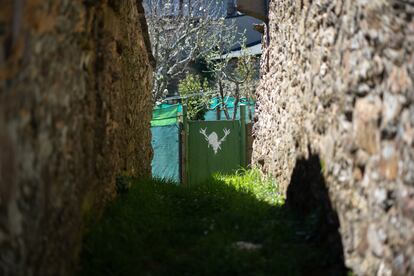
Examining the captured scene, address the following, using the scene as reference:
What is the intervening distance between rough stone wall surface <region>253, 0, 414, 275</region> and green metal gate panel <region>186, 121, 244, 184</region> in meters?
6.12

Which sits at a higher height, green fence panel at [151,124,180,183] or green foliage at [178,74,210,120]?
green foliage at [178,74,210,120]

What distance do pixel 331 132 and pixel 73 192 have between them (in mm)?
1758

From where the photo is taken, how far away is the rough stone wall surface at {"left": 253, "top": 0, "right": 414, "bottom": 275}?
2.69 metres

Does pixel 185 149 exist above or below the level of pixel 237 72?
below

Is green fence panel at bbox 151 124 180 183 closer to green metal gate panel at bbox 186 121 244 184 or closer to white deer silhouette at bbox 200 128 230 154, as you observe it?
green metal gate panel at bbox 186 121 244 184

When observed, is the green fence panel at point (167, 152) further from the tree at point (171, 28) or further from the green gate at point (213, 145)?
the tree at point (171, 28)

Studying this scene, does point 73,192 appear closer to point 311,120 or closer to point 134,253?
point 134,253

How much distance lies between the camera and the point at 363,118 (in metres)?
3.22

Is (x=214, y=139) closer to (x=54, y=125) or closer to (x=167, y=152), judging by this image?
(x=167, y=152)

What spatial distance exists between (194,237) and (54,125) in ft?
5.66

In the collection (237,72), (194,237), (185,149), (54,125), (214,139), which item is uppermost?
(237,72)

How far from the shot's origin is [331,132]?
12.7ft

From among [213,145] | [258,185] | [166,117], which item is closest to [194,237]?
[258,185]

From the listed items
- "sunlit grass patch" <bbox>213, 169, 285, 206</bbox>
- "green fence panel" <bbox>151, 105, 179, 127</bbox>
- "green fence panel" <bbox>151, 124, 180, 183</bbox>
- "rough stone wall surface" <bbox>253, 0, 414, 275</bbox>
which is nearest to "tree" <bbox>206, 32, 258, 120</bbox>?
"green fence panel" <bbox>151, 105, 179, 127</bbox>
